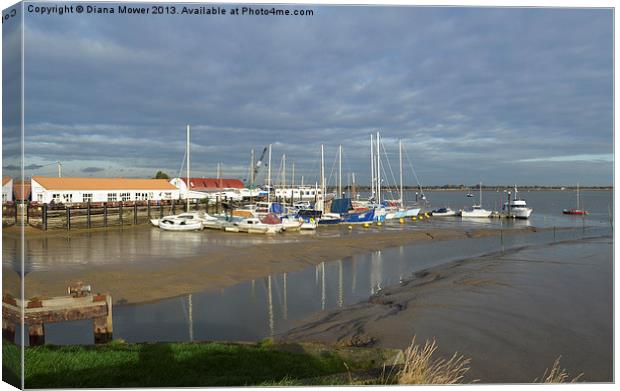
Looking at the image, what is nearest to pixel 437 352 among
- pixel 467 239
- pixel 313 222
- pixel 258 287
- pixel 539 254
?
pixel 258 287

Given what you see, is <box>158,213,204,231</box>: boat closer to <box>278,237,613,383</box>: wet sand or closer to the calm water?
the calm water

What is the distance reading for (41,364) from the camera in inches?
247

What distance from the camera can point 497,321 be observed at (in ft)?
37.9

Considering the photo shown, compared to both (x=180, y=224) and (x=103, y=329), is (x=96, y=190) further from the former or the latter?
(x=103, y=329)

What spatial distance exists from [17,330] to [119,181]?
151 feet

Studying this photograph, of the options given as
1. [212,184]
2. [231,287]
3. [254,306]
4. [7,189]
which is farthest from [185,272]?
[212,184]

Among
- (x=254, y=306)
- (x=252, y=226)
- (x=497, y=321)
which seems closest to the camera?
(x=497, y=321)

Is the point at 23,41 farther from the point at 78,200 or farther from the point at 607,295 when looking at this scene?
the point at 78,200

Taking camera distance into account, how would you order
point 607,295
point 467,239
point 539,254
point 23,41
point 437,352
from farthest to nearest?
point 467,239 → point 539,254 → point 607,295 → point 437,352 → point 23,41

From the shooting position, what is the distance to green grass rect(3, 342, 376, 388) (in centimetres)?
607

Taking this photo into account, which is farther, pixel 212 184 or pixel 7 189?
pixel 212 184

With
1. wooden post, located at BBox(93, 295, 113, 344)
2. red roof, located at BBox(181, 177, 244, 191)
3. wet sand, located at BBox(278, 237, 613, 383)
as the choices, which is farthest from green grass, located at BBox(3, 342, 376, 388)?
red roof, located at BBox(181, 177, 244, 191)

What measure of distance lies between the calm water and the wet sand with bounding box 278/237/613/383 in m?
1.07

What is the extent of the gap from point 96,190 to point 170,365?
41.7m
